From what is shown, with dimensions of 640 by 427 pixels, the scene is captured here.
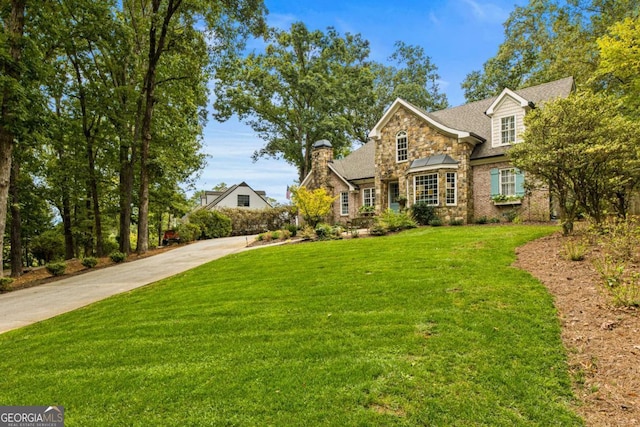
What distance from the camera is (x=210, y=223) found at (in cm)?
2523

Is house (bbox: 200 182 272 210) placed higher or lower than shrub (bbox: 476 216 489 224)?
higher

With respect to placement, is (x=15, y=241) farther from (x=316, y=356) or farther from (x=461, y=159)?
(x=461, y=159)

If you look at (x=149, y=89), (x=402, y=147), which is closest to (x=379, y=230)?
(x=402, y=147)

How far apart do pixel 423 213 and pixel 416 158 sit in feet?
11.3

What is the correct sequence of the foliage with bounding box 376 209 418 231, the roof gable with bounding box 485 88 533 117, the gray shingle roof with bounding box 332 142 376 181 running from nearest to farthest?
1. the foliage with bounding box 376 209 418 231
2. the roof gable with bounding box 485 88 533 117
3. the gray shingle roof with bounding box 332 142 376 181

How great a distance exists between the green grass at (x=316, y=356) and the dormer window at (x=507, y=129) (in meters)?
12.1

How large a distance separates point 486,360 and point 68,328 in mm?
6279

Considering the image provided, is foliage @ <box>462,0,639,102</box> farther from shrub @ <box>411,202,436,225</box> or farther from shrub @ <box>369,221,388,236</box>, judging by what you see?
shrub @ <box>369,221,388,236</box>

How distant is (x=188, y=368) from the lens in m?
3.52

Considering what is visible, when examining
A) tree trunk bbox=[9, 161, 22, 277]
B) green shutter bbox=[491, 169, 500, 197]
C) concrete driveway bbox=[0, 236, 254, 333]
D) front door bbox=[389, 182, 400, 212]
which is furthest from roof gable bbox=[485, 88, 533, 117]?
tree trunk bbox=[9, 161, 22, 277]

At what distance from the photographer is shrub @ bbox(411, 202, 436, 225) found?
654 inches

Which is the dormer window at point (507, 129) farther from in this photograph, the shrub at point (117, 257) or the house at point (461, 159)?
the shrub at point (117, 257)

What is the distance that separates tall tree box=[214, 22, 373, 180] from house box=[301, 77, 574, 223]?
9557mm

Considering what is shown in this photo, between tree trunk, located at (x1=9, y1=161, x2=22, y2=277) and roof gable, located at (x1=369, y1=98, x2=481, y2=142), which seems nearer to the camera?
tree trunk, located at (x1=9, y1=161, x2=22, y2=277)
